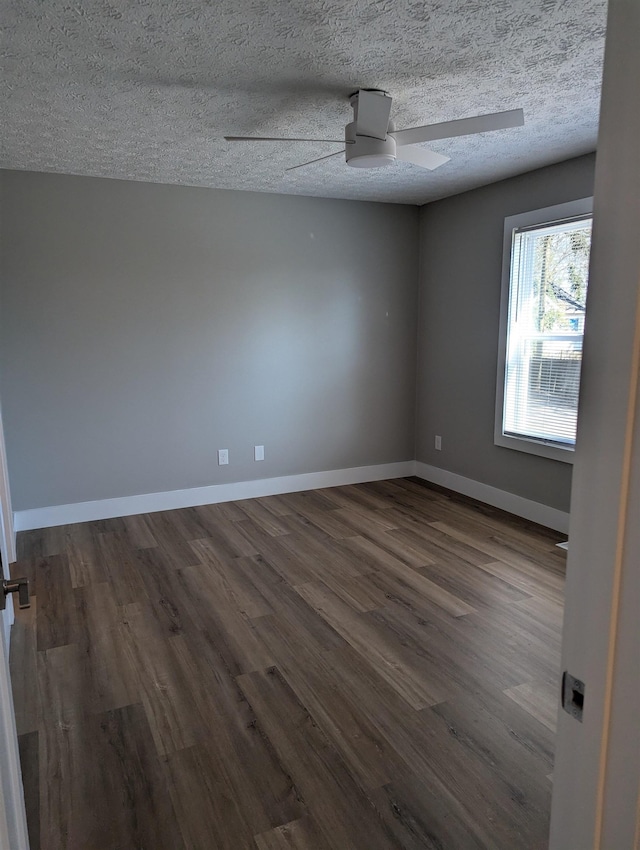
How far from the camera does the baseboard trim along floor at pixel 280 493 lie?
13.1 feet

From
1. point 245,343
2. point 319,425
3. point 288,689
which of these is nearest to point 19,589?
point 288,689

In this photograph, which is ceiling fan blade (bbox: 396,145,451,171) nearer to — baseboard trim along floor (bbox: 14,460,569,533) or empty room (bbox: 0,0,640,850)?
empty room (bbox: 0,0,640,850)

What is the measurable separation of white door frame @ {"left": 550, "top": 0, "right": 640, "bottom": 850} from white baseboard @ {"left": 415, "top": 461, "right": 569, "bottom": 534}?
314 cm

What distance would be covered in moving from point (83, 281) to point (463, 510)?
10.8ft

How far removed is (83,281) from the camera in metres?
3.94

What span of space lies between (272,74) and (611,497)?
2.30 metres

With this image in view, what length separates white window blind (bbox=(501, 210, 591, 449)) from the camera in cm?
367

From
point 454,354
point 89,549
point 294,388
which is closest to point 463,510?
point 454,354

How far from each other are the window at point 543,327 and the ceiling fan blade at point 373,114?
5.40 ft

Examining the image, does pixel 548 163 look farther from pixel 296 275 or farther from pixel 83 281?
pixel 83 281

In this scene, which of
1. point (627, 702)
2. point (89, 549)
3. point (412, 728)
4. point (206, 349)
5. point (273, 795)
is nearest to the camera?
point (627, 702)

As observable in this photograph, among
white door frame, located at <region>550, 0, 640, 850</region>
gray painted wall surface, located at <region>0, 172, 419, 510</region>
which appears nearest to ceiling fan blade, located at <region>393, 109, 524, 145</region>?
white door frame, located at <region>550, 0, 640, 850</region>

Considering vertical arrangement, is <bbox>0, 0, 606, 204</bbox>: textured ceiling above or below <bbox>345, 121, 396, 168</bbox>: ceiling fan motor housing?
above

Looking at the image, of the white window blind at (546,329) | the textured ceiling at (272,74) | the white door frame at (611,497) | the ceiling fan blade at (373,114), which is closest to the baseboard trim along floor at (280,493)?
the white window blind at (546,329)
